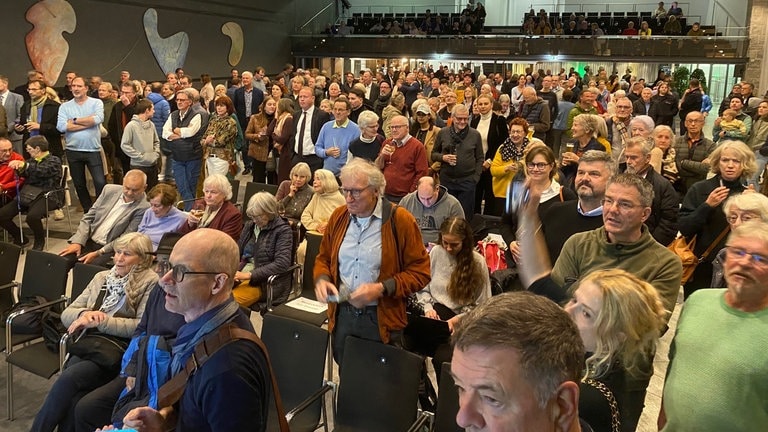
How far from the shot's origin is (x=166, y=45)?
16.1m

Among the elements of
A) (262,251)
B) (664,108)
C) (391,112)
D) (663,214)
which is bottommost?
(262,251)

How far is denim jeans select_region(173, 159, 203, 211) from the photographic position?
727cm

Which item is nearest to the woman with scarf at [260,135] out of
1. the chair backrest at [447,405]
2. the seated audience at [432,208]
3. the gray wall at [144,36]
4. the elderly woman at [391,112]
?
the elderly woman at [391,112]

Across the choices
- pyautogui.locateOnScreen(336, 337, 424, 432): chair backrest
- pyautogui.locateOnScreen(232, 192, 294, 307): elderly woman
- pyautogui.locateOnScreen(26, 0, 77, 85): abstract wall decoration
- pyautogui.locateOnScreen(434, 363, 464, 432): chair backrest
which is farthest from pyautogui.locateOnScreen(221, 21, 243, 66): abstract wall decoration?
pyautogui.locateOnScreen(434, 363, 464, 432): chair backrest

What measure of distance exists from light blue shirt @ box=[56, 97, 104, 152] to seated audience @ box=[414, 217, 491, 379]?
5120mm

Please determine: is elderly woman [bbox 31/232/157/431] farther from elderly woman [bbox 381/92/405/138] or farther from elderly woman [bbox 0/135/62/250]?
elderly woman [bbox 381/92/405/138]

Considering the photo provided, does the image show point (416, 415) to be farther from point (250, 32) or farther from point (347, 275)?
point (250, 32)

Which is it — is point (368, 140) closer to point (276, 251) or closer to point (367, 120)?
point (367, 120)

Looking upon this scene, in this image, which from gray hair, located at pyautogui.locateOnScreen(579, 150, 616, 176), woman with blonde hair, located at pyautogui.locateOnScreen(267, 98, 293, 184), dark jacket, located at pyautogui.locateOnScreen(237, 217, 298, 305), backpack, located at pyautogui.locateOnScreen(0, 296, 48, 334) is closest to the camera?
gray hair, located at pyautogui.locateOnScreen(579, 150, 616, 176)

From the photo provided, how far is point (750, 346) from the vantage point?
1.95 meters

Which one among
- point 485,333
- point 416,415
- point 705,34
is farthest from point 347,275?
point 705,34

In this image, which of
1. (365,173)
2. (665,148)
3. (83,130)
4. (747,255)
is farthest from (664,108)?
(747,255)

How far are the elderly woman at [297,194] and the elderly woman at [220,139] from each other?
171cm

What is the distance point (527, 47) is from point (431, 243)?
17.2 metres
